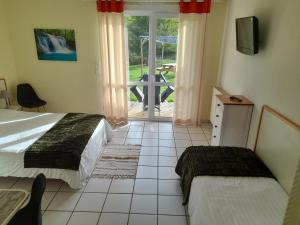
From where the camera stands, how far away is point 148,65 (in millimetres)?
4383

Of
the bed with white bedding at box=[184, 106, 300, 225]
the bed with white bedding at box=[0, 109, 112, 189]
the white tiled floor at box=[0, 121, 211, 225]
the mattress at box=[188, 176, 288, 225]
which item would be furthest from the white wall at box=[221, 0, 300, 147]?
the bed with white bedding at box=[0, 109, 112, 189]

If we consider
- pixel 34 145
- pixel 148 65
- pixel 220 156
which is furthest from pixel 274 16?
pixel 34 145

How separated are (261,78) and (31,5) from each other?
13.4 ft

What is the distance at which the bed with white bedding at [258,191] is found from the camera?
65.5 inches

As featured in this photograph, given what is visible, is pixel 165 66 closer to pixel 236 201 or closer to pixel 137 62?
pixel 137 62

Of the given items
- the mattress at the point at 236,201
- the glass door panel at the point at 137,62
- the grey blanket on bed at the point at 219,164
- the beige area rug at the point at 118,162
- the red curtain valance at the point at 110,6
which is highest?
the red curtain valance at the point at 110,6

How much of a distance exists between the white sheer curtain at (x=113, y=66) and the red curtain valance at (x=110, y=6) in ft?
0.21

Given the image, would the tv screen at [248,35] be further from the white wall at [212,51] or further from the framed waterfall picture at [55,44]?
the framed waterfall picture at [55,44]

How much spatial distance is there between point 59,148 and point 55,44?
2.54m

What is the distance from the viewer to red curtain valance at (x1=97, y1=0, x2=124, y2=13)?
12.6 feet

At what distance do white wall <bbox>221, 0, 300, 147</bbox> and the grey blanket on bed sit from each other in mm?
493

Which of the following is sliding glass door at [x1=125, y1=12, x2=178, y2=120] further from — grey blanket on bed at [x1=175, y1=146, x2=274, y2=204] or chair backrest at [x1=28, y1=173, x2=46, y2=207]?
chair backrest at [x1=28, y1=173, x2=46, y2=207]

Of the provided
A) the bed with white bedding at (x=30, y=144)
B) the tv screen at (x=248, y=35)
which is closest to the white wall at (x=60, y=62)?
the bed with white bedding at (x=30, y=144)

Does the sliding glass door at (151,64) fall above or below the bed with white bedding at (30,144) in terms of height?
above
